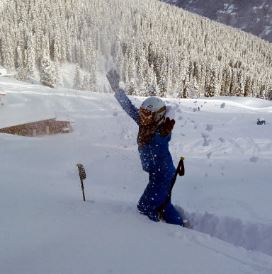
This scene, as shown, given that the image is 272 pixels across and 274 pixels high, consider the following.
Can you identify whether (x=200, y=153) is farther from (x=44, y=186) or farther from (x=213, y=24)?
(x=213, y=24)

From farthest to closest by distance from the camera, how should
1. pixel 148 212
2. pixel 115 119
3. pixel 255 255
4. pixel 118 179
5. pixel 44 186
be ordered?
pixel 115 119 < pixel 118 179 < pixel 44 186 < pixel 148 212 < pixel 255 255

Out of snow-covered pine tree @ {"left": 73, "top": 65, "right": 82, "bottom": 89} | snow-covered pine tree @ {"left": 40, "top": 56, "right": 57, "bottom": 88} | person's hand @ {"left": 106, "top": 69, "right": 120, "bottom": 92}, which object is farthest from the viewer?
snow-covered pine tree @ {"left": 73, "top": 65, "right": 82, "bottom": 89}

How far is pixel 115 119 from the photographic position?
15.9 meters

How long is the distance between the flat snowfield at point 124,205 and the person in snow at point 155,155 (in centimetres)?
20

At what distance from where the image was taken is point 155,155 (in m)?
5.74

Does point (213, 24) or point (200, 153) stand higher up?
point (213, 24)

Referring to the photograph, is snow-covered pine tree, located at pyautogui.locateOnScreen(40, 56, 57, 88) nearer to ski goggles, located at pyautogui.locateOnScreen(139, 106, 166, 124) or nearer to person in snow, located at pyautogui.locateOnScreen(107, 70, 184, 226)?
person in snow, located at pyautogui.locateOnScreen(107, 70, 184, 226)

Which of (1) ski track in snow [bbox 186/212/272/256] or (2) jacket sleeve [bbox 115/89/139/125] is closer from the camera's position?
(1) ski track in snow [bbox 186/212/272/256]

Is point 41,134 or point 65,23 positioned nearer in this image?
point 41,134

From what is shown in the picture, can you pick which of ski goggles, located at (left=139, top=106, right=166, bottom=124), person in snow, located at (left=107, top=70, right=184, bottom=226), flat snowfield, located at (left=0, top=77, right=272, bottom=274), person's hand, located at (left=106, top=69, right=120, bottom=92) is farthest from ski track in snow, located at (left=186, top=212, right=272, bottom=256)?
person's hand, located at (left=106, top=69, right=120, bottom=92)

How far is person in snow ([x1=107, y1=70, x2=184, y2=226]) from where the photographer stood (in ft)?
18.5

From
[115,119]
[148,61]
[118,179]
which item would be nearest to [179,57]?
[148,61]

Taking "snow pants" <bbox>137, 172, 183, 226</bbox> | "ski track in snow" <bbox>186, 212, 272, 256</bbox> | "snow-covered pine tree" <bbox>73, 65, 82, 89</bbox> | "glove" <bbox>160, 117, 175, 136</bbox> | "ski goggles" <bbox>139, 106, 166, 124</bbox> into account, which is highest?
"ski goggles" <bbox>139, 106, 166, 124</bbox>

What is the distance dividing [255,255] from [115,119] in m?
11.7
